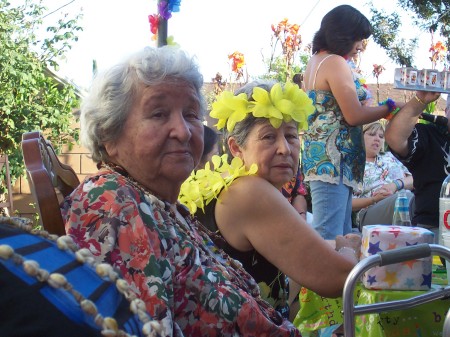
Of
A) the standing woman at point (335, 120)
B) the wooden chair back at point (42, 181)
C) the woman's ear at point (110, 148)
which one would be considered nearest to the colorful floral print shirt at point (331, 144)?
the standing woman at point (335, 120)

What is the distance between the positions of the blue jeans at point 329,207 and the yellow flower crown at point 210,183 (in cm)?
112

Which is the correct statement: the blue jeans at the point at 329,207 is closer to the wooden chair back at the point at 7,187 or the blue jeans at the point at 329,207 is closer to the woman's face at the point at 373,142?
the woman's face at the point at 373,142

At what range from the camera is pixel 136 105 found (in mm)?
1678

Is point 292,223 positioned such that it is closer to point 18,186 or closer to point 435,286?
point 435,286

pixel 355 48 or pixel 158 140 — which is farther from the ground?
pixel 355 48

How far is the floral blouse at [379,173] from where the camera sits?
202 inches

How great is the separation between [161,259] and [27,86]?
767 cm

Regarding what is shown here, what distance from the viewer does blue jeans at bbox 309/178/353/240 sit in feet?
11.0

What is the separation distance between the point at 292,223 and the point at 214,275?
0.47 m

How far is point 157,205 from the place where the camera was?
160 centimetres

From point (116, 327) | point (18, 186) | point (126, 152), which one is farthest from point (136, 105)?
point (18, 186)

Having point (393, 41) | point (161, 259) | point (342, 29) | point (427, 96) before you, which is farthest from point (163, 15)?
point (393, 41)

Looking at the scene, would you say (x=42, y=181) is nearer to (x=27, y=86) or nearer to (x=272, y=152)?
(x=272, y=152)

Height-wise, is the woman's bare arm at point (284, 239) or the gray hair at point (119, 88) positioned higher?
the gray hair at point (119, 88)
